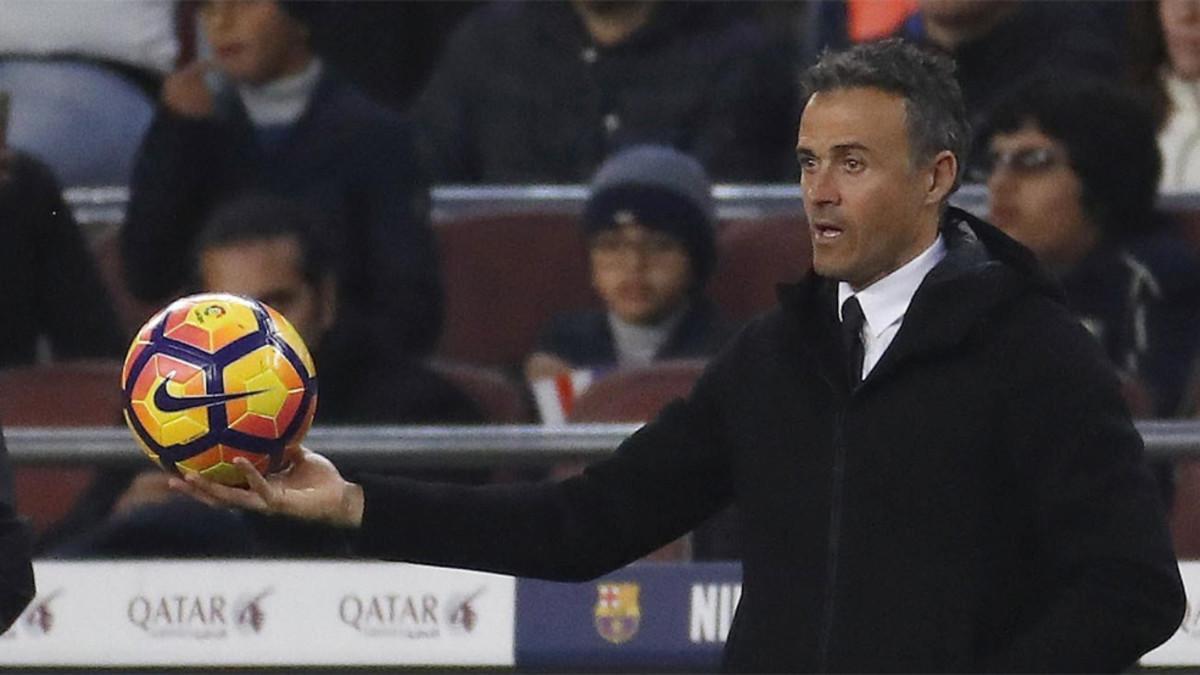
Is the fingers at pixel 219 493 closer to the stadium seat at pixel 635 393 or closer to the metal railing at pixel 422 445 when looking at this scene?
the metal railing at pixel 422 445

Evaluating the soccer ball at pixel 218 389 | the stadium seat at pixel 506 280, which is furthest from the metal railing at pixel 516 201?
the soccer ball at pixel 218 389

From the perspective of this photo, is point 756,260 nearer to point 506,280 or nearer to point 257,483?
point 506,280

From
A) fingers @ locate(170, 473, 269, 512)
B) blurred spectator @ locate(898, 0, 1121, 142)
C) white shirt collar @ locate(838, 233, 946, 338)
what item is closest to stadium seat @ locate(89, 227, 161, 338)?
blurred spectator @ locate(898, 0, 1121, 142)

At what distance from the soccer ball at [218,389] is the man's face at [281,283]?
1852 millimetres

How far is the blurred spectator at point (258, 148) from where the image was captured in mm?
5414

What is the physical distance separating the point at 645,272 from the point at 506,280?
0.47 meters

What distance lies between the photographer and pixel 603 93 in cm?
575

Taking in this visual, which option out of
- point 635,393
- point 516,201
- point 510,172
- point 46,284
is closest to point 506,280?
point 516,201

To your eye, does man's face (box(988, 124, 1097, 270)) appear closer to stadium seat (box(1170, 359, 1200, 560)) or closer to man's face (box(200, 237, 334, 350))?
stadium seat (box(1170, 359, 1200, 560))

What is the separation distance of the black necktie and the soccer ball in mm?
718

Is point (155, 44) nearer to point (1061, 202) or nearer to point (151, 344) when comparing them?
point (1061, 202)

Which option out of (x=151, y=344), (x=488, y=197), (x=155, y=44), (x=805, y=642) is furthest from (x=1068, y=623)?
(x=155, y=44)

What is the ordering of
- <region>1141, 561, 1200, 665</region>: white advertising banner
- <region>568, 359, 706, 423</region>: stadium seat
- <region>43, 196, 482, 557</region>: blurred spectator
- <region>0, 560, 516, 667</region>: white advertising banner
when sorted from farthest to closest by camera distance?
<region>568, 359, 706, 423</region>: stadium seat
<region>43, 196, 482, 557</region>: blurred spectator
<region>0, 560, 516, 667</region>: white advertising banner
<region>1141, 561, 1200, 665</region>: white advertising banner

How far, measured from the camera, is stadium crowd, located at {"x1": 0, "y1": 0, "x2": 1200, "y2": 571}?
5020mm
